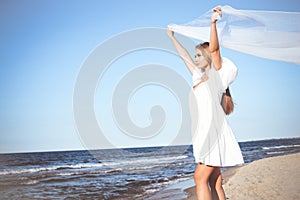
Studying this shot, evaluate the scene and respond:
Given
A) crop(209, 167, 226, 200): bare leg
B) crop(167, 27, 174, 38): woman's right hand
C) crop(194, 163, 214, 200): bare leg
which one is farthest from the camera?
crop(167, 27, 174, 38): woman's right hand

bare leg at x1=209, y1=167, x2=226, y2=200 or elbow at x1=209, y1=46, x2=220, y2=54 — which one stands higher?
elbow at x1=209, y1=46, x2=220, y2=54

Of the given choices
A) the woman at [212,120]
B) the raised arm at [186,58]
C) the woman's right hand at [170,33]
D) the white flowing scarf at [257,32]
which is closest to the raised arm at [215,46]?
the woman at [212,120]

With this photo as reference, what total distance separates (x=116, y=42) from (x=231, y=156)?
2.46 m

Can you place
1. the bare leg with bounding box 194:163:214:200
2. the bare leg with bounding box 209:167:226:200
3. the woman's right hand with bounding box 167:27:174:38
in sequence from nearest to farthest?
the bare leg with bounding box 194:163:214:200 → the bare leg with bounding box 209:167:226:200 → the woman's right hand with bounding box 167:27:174:38

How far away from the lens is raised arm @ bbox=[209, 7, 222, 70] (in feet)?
6.64

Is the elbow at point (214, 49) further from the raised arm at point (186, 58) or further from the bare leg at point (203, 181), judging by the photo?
the bare leg at point (203, 181)

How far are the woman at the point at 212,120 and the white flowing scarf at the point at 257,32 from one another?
2.04 feet

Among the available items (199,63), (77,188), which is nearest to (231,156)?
(199,63)

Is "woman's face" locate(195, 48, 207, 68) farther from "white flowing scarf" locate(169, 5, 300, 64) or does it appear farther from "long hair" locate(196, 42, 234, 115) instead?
"white flowing scarf" locate(169, 5, 300, 64)

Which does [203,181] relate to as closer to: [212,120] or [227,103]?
[212,120]

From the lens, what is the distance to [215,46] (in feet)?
6.71

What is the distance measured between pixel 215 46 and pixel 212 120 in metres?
0.49

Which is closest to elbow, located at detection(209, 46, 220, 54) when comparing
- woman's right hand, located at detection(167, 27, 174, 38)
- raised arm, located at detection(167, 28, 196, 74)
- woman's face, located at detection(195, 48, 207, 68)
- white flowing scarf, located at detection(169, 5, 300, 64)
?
woman's face, located at detection(195, 48, 207, 68)

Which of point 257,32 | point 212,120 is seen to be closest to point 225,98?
point 212,120
